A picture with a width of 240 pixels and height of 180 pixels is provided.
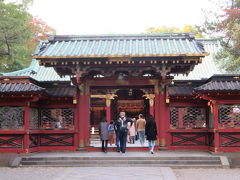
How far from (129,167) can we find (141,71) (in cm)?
531

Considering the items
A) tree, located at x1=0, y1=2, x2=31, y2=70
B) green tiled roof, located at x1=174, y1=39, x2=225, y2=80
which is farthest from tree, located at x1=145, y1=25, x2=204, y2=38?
tree, located at x1=0, y1=2, x2=31, y2=70

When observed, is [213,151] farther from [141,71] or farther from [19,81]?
[19,81]

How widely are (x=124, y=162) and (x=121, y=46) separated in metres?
5.95

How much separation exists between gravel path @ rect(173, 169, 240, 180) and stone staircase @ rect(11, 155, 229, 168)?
569 millimetres

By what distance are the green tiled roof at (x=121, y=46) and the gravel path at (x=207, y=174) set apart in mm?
5018

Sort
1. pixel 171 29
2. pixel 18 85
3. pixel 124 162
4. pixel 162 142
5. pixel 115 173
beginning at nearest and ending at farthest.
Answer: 1. pixel 115 173
2. pixel 124 162
3. pixel 18 85
4. pixel 162 142
5. pixel 171 29

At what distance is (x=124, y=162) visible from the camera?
1346 cm

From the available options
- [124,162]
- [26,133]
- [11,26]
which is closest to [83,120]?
[26,133]

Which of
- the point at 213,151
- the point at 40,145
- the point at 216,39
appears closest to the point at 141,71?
the point at 213,151

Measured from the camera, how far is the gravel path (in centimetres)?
1089

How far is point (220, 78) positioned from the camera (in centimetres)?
1514

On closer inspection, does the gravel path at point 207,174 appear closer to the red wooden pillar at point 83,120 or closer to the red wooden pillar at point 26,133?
the red wooden pillar at point 83,120

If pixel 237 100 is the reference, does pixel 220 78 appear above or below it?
above

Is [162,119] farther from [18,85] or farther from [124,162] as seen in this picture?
[18,85]
